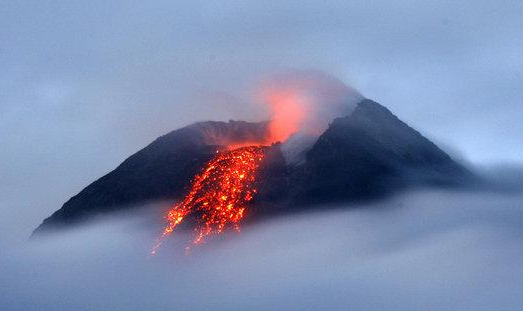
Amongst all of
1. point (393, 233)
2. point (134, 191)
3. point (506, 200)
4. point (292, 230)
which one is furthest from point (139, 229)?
point (506, 200)

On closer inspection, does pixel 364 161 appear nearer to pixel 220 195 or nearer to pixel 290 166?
pixel 290 166

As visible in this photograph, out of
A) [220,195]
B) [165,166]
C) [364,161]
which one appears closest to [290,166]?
[364,161]

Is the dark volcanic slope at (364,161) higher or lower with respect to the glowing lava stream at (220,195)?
higher

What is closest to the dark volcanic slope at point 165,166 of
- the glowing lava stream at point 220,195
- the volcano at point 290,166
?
the volcano at point 290,166

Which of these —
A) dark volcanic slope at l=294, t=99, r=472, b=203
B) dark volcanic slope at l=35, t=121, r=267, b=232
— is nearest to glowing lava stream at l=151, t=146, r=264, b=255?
dark volcanic slope at l=35, t=121, r=267, b=232

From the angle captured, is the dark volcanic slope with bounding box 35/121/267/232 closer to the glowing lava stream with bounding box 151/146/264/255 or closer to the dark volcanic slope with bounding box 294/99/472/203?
the glowing lava stream with bounding box 151/146/264/255

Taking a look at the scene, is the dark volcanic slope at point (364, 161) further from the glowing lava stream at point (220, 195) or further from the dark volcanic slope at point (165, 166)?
the dark volcanic slope at point (165, 166)

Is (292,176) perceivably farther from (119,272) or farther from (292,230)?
(119,272)
